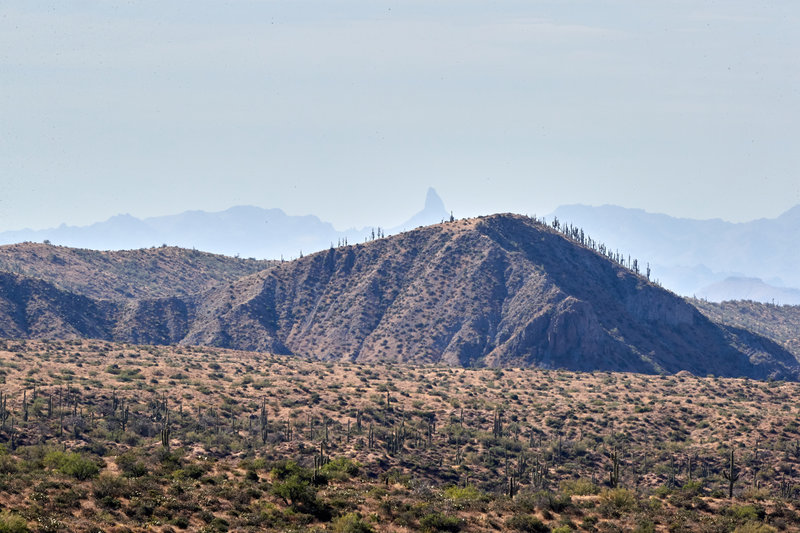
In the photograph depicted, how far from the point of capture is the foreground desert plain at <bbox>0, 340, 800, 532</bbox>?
1949 inches

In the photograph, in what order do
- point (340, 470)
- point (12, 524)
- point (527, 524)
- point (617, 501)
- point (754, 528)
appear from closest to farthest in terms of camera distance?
point (12, 524) → point (754, 528) → point (527, 524) → point (617, 501) → point (340, 470)

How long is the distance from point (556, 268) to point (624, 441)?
91.0 metres

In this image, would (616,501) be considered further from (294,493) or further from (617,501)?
(294,493)

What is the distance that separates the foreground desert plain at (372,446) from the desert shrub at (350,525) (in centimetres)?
16

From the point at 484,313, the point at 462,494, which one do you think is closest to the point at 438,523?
the point at 462,494

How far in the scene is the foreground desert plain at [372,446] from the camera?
49.5m

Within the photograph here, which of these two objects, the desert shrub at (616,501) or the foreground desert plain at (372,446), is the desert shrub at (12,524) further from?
the desert shrub at (616,501)

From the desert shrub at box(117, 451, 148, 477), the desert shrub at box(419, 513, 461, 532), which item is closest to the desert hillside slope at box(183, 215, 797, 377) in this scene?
the desert shrub at box(117, 451, 148, 477)

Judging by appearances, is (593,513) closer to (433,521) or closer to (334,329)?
(433,521)

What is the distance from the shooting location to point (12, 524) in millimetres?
40031

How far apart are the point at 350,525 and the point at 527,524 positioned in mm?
10470

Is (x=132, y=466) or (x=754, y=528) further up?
(x=132, y=466)

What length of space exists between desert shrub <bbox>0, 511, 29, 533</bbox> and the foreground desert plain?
0.07m

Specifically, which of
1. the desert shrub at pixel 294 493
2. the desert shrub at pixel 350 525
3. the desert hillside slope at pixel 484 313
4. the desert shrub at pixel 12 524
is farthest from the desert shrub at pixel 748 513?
the desert hillside slope at pixel 484 313
